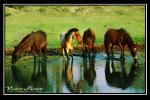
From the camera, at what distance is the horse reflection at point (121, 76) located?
2.96 meters

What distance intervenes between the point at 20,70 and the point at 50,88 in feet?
0.91

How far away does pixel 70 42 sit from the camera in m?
3.02

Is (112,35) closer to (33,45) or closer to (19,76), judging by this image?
(33,45)

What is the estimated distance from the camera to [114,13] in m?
2.99

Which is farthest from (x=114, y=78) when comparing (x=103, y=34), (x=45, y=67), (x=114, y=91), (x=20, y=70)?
(x=20, y=70)

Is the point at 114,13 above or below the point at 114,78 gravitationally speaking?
above

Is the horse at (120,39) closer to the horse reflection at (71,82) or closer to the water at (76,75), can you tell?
the water at (76,75)

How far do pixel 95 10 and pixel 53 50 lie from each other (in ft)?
1.50

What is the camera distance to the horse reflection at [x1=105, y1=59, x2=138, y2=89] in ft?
9.72

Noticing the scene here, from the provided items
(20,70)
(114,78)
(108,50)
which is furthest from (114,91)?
(20,70)

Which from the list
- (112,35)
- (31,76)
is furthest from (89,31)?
(31,76)

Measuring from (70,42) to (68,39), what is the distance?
31 mm
